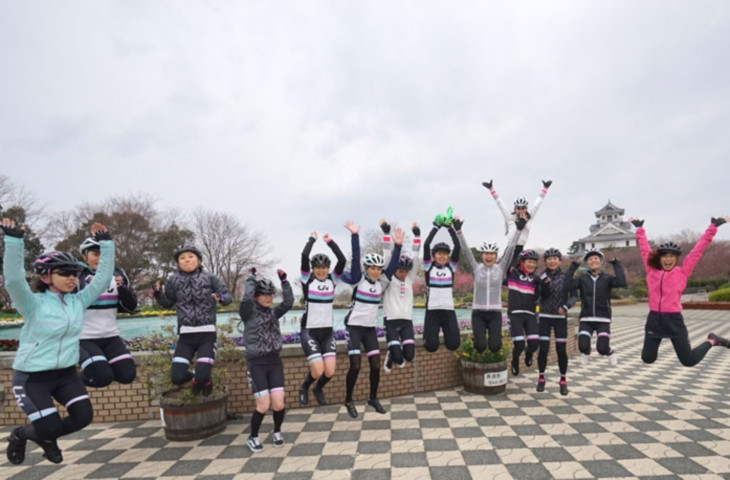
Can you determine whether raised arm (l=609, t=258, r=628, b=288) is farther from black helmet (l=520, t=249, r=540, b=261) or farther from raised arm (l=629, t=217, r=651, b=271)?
black helmet (l=520, t=249, r=540, b=261)

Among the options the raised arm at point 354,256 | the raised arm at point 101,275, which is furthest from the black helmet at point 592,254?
the raised arm at point 101,275

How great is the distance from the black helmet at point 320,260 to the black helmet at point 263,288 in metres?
0.92

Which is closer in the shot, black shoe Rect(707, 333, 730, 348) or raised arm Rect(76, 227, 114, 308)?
raised arm Rect(76, 227, 114, 308)

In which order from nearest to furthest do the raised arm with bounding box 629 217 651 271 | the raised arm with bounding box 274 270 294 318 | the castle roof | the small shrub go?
the raised arm with bounding box 274 270 294 318 → the raised arm with bounding box 629 217 651 271 → the small shrub → the castle roof

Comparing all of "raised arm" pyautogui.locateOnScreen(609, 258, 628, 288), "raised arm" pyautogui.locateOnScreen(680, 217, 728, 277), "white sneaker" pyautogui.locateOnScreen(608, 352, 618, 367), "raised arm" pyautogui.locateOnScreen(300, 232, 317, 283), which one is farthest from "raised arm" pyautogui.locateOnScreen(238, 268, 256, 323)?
"white sneaker" pyautogui.locateOnScreen(608, 352, 618, 367)

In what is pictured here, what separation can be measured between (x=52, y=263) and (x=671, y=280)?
819cm

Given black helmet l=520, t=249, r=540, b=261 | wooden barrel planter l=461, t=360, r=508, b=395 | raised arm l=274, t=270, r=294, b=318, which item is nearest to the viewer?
raised arm l=274, t=270, r=294, b=318

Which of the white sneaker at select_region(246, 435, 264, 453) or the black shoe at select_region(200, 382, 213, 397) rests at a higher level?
the black shoe at select_region(200, 382, 213, 397)

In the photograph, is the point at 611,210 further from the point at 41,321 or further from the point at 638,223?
the point at 41,321

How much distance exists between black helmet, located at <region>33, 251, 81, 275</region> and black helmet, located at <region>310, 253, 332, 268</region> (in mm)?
3064

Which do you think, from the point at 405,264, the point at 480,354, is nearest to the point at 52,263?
the point at 405,264

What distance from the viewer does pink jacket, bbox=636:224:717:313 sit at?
5848mm

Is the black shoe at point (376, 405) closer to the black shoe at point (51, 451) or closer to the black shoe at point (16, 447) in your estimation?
the black shoe at point (51, 451)

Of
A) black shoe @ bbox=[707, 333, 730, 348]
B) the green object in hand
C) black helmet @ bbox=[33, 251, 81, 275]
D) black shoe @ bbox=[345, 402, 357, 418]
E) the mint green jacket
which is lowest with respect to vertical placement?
black shoe @ bbox=[345, 402, 357, 418]
